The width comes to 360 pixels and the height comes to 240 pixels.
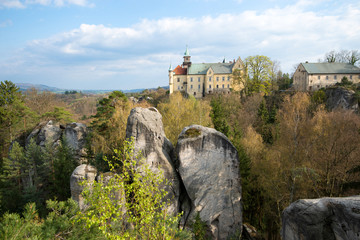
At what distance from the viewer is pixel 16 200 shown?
80.7 ft

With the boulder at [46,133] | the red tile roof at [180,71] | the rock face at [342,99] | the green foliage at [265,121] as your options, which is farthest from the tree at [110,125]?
the red tile roof at [180,71]

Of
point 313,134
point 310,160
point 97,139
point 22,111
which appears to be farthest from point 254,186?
point 22,111

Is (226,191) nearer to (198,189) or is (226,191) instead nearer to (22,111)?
(198,189)

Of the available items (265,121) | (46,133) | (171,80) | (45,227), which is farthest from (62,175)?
(171,80)

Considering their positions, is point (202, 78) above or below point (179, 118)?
above

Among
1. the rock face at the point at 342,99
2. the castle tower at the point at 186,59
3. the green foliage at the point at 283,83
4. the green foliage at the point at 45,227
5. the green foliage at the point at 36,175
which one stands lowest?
the green foliage at the point at 36,175

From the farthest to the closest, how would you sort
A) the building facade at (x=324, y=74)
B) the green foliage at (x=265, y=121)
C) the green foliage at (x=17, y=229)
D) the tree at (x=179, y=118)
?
the building facade at (x=324, y=74) → the green foliage at (x=265, y=121) → the tree at (x=179, y=118) → the green foliage at (x=17, y=229)

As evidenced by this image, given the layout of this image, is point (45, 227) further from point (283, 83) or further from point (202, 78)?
point (283, 83)

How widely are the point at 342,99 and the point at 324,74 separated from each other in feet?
58.9

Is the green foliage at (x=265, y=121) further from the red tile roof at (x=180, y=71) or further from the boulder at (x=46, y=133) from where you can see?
the red tile roof at (x=180, y=71)

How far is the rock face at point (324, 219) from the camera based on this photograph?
652cm

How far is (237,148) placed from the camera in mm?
18984

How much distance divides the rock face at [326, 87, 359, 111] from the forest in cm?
130

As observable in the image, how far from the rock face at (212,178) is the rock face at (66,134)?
20580mm
